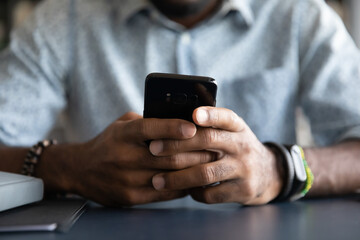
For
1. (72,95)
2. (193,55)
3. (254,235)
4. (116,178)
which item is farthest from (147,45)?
(254,235)

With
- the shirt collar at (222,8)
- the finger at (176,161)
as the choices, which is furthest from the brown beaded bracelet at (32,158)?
the shirt collar at (222,8)

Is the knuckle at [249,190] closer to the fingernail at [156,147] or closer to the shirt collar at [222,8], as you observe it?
the fingernail at [156,147]

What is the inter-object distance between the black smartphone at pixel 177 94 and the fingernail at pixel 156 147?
0.04 m

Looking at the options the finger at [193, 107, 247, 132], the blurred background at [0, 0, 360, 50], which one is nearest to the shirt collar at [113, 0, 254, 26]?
the finger at [193, 107, 247, 132]

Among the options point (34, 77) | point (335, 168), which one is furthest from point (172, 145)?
point (34, 77)

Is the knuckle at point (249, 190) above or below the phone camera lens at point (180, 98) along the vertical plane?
below

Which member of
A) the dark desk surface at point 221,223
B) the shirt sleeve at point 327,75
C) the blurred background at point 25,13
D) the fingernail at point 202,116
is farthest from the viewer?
the blurred background at point 25,13

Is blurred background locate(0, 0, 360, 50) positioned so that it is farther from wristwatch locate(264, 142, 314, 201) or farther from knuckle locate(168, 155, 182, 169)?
knuckle locate(168, 155, 182, 169)

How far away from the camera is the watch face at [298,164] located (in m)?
0.61

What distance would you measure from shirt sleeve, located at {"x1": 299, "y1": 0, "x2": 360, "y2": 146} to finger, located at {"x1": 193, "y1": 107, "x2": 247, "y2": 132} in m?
0.42

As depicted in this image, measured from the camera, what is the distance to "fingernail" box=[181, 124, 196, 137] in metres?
0.49

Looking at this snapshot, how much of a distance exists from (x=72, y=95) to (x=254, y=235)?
83 cm

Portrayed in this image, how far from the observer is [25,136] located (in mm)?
998

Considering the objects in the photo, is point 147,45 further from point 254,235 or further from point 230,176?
point 254,235
